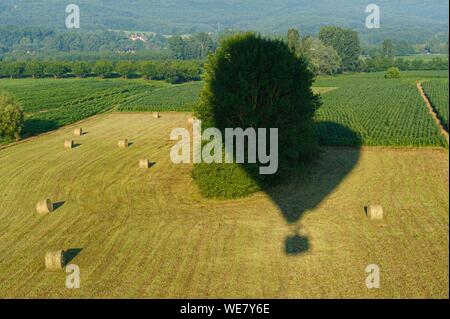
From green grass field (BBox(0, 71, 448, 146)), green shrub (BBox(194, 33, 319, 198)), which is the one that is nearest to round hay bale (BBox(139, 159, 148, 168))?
green grass field (BBox(0, 71, 448, 146))

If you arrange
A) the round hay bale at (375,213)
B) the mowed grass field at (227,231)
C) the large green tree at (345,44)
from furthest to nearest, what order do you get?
1. the large green tree at (345,44)
2. the round hay bale at (375,213)
3. the mowed grass field at (227,231)

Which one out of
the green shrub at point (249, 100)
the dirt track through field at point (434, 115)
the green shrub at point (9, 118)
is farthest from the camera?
the green shrub at point (9, 118)

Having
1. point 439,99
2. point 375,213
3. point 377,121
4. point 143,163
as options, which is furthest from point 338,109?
point 375,213

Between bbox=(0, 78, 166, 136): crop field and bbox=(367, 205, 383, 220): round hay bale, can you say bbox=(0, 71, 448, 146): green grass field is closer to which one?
bbox=(0, 78, 166, 136): crop field

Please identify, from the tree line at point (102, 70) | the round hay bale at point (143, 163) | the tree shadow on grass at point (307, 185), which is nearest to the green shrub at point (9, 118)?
the round hay bale at point (143, 163)

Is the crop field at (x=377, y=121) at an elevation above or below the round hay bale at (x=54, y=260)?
above

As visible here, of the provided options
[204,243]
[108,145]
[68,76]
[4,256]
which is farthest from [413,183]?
[68,76]

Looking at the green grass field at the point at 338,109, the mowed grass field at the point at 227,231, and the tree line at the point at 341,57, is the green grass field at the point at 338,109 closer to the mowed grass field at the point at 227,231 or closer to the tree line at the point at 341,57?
the mowed grass field at the point at 227,231
